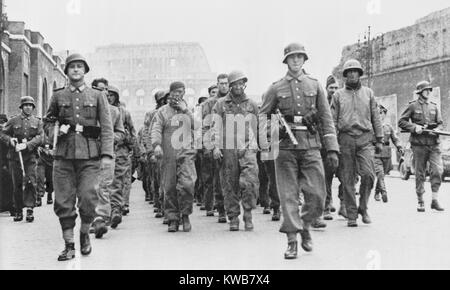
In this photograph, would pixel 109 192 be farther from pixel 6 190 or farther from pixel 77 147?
pixel 6 190

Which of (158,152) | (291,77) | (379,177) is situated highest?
(291,77)

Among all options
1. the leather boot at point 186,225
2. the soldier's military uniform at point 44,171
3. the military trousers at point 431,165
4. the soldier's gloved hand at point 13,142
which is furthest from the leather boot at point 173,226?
the soldier's military uniform at point 44,171

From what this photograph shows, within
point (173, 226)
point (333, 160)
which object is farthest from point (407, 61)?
point (333, 160)

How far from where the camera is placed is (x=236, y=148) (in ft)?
32.2

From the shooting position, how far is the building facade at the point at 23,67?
3050 cm

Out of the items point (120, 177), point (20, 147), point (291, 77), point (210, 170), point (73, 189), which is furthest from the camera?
point (210, 170)

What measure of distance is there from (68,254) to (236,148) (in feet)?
11.4

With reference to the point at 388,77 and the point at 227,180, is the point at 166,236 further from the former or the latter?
the point at 388,77

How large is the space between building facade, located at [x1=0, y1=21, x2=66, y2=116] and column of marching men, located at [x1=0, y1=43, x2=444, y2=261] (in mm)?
15852

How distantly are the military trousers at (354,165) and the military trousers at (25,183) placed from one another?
17.7ft

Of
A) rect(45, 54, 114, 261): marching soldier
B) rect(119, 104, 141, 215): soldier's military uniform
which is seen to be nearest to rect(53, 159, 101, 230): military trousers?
rect(45, 54, 114, 261): marching soldier
